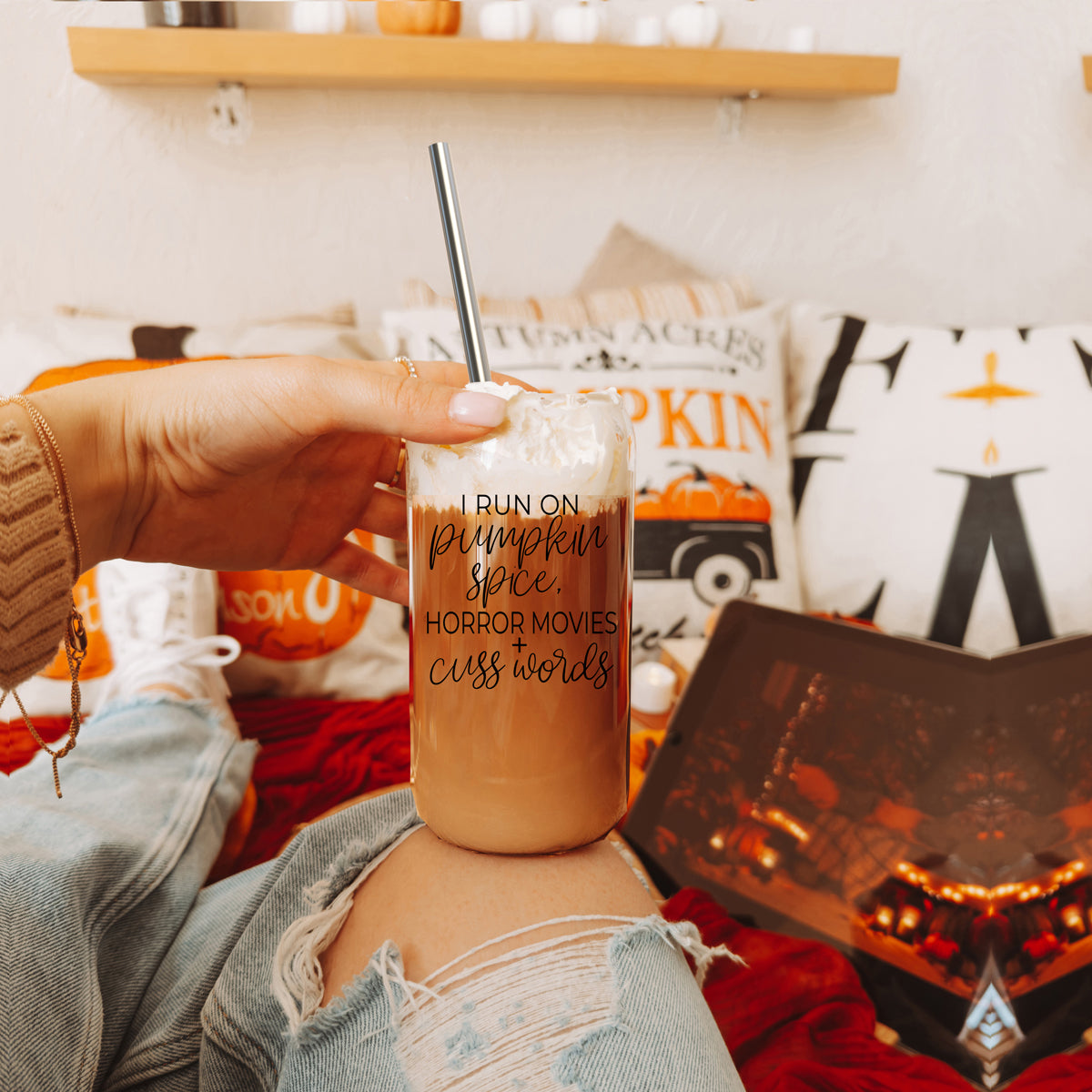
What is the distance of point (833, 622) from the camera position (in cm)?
114

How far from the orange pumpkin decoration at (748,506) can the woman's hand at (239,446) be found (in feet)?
2.55

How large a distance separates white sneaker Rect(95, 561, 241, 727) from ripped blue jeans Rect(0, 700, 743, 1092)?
0.32 m

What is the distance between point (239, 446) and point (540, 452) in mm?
257

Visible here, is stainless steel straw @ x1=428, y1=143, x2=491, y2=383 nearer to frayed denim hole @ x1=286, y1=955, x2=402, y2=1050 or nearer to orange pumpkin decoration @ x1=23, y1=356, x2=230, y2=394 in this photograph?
frayed denim hole @ x1=286, y1=955, x2=402, y2=1050

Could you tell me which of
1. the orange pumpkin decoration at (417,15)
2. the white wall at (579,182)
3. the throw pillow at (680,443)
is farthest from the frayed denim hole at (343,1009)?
the orange pumpkin decoration at (417,15)

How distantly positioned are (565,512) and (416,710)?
0.17 m

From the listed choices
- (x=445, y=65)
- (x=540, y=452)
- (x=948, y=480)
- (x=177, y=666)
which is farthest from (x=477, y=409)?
(x=445, y=65)

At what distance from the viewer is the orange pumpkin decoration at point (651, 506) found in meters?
1.47

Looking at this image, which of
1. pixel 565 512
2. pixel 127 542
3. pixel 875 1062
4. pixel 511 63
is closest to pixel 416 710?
pixel 565 512

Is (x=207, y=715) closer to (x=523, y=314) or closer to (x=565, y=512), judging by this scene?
(x=565, y=512)

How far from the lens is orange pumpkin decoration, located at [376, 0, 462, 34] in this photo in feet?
5.37

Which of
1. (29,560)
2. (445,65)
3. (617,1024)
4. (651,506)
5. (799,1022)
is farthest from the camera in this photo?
(445,65)

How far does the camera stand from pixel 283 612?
52.8 inches

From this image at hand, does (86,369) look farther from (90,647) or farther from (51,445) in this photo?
(51,445)
